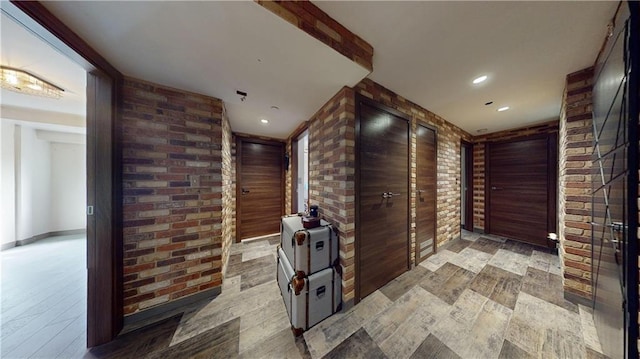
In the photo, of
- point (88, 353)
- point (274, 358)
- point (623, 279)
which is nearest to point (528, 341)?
point (623, 279)

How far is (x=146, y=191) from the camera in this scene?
1.63 m

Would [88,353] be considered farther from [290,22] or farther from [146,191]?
[290,22]

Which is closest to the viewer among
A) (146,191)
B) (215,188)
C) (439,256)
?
(146,191)

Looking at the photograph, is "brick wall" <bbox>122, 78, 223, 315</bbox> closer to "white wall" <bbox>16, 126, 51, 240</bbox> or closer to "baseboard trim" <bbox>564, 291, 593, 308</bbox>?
"baseboard trim" <bbox>564, 291, 593, 308</bbox>

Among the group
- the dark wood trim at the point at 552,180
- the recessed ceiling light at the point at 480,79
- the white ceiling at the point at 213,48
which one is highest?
the recessed ceiling light at the point at 480,79

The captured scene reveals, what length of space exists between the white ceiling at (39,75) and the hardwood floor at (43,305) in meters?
2.22

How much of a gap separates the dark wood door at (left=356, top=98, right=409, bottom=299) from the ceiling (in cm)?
46

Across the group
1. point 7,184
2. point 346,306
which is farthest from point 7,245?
point 346,306

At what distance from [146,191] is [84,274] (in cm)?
205

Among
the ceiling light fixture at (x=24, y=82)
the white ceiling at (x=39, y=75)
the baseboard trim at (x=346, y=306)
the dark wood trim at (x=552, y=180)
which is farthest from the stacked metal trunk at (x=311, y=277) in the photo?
the dark wood trim at (x=552, y=180)

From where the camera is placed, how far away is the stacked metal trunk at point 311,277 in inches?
58.3

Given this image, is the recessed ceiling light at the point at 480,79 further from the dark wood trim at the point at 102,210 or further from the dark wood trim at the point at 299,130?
the dark wood trim at the point at 102,210

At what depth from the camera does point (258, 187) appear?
3.71m

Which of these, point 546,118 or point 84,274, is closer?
point 84,274
